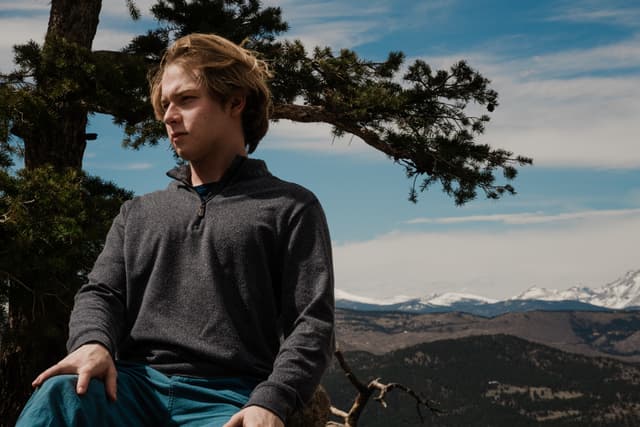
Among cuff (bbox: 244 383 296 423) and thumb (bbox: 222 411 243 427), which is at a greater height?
cuff (bbox: 244 383 296 423)

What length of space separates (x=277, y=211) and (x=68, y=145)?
273 inches

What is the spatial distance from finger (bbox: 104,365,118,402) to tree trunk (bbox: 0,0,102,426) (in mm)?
4671

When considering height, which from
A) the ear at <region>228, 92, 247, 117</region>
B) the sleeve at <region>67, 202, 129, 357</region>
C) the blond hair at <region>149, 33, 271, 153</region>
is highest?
the blond hair at <region>149, 33, 271, 153</region>

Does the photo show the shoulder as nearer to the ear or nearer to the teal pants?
the ear

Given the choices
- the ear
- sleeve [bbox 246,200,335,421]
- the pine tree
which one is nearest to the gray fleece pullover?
sleeve [bbox 246,200,335,421]

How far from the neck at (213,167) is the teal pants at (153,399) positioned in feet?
2.28

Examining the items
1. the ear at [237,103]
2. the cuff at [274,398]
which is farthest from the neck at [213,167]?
the cuff at [274,398]

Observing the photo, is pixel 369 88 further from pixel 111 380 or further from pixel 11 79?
pixel 111 380

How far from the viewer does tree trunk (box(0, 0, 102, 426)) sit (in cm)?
713

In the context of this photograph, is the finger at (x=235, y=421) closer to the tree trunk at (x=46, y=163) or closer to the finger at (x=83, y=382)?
the finger at (x=83, y=382)

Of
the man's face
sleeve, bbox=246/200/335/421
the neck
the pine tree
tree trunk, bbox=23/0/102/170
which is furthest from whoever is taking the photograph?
tree trunk, bbox=23/0/102/170

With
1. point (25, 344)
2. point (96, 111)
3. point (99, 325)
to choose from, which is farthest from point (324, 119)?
point (99, 325)

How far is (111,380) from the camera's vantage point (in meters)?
2.19

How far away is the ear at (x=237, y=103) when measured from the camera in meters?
2.58
